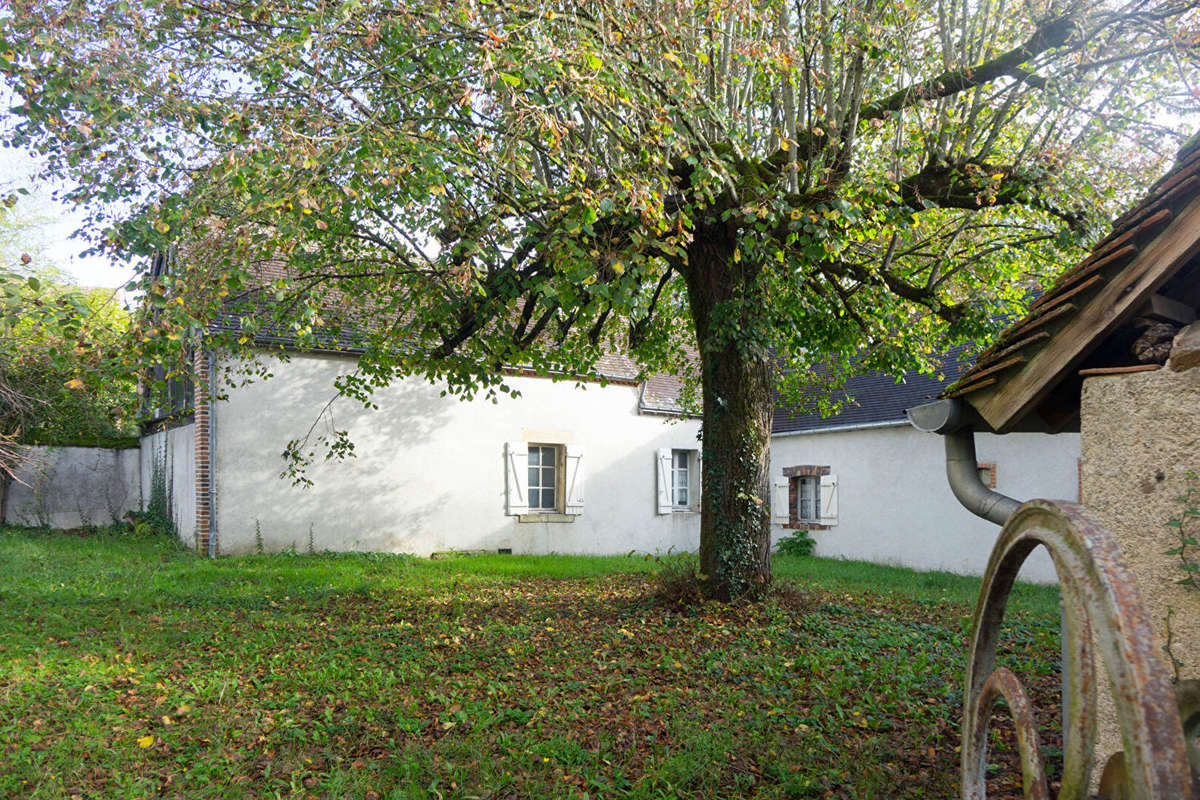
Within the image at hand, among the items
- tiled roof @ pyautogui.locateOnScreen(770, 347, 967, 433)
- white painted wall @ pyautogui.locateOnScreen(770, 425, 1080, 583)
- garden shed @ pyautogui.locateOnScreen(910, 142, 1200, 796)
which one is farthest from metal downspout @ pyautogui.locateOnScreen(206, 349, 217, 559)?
garden shed @ pyautogui.locateOnScreen(910, 142, 1200, 796)

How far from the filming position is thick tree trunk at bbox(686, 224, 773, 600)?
762 centimetres

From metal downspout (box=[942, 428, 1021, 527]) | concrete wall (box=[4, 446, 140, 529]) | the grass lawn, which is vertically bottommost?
the grass lawn

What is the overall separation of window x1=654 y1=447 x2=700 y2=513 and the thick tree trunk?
814 cm

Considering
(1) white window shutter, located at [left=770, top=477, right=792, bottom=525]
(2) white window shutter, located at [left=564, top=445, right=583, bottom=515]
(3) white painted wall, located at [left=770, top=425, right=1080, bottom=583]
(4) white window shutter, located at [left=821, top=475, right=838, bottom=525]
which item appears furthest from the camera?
(1) white window shutter, located at [left=770, top=477, right=792, bottom=525]

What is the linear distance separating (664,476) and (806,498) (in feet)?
10.2

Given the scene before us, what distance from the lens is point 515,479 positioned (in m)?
14.2

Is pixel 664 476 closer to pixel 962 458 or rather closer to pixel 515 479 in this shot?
pixel 515 479

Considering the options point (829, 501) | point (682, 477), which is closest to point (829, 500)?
point (829, 501)

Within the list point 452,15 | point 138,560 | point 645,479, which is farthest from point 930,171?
point 138,560

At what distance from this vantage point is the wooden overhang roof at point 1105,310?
2.65 m

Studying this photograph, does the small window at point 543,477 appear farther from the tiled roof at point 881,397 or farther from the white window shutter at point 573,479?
the tiled roof at point 881,397

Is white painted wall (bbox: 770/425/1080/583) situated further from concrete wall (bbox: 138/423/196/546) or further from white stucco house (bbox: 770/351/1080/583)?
concrete wall (bbox: 138/423/196/546)

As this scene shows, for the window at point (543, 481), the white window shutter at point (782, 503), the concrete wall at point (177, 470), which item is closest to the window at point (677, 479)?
the white window shutter at point (782, 503)

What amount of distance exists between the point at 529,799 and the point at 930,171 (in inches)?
257
